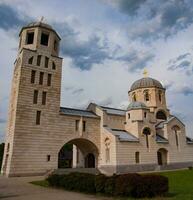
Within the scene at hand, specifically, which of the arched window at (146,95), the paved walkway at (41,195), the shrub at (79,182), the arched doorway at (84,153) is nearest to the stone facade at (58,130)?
the arched doorway at (84,153)

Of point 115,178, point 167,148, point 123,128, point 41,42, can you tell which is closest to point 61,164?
point 123,128

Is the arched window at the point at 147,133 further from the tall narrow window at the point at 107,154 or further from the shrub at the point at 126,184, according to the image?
the shrub at the point at 126,184

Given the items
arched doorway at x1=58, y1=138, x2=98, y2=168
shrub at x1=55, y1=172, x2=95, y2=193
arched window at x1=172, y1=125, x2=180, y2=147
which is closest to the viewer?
shrub at x1=55, y1=172, x2=95, y2=193

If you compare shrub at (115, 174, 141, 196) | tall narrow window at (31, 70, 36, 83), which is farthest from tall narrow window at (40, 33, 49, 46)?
shrub at (115, 174, 141, 196)

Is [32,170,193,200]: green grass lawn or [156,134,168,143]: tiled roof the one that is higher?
[156,134,168,143]: tiled roof

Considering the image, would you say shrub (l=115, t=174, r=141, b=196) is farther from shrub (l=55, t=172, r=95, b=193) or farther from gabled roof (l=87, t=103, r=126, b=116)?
gabled roof (l=87, t=103, r=126, b=116)

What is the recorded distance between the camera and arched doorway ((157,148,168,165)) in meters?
37.5

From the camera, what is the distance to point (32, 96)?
101ft

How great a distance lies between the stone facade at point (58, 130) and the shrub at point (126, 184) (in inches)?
751

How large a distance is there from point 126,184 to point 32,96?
22311 millimetres

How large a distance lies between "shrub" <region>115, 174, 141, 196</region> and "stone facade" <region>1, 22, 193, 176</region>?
19.1 m

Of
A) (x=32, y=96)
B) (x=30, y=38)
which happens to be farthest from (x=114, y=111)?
(x=30, y=38)

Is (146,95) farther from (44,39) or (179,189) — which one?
(179,189)

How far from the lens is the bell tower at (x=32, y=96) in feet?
92.4
